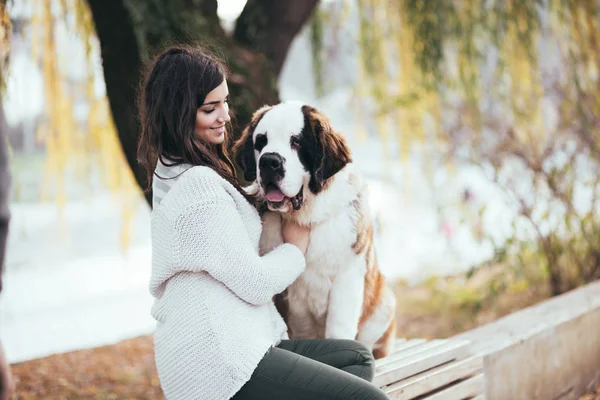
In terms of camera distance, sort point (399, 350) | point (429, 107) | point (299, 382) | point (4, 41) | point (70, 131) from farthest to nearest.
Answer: point (429, 107) < point (70, 131) < point (4, 41) < point (399, 350) < point (299, 382)

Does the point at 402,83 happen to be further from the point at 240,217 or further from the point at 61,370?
the point at 240,217

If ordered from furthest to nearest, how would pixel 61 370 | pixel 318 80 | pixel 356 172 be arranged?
pixel 318 80 → pixel 61 370 → pixel 356 172

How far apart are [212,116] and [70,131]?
3.51 meters

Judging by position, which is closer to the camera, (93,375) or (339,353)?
(339,353)

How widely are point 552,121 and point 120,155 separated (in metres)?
3.84

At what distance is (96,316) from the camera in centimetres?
798

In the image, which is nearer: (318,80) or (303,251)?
(303,251)

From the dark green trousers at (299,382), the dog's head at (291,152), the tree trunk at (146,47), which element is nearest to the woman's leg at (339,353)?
the dark green trousers at (299,382)

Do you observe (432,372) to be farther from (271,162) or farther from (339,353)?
(271,162)

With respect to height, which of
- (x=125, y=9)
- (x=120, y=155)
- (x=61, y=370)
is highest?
(x=125, y=9)

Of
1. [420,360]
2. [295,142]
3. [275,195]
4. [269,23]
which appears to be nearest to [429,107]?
[269,23]

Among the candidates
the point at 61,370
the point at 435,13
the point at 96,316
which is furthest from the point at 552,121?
the point at 96,316

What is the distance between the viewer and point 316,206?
2.62m

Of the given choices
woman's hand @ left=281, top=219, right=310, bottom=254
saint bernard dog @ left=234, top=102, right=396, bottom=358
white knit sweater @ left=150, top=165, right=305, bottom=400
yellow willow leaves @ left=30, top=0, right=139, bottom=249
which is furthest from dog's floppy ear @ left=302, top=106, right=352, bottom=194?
yellow willow leaves @ left=30, top=0, right=139, bottom=249
